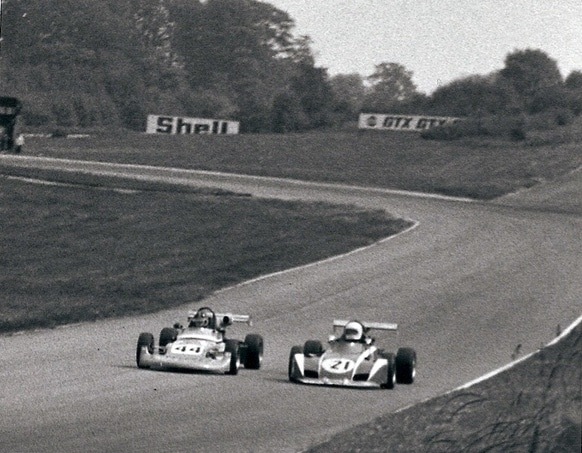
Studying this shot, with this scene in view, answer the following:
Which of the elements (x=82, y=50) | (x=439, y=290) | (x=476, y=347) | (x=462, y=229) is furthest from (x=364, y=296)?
(x=82, y=50)

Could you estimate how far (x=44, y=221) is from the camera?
4384cm

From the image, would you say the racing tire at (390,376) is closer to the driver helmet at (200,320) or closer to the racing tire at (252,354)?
the racing tire at (252,354)

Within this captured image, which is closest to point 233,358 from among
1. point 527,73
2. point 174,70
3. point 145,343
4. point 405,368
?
point 145,343

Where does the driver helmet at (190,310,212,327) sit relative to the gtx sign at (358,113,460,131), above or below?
below

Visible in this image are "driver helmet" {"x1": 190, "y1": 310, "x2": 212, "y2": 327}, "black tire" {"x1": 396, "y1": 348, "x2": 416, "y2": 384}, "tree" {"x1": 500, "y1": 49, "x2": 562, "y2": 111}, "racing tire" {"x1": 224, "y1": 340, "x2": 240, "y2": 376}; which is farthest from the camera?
"tree" {"x1": 500, "y1": 49, "x2": 562, "y2": 111}

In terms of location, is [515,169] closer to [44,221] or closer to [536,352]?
[44,221]

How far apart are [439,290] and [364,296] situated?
1826mm

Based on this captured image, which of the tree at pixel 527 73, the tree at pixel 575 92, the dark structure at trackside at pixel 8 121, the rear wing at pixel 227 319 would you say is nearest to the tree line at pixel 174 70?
the tree at pixel 527 73

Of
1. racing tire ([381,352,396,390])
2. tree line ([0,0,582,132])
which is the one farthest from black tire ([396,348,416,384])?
tree line ([0,0,582,132])

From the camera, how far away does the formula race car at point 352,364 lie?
18.4 m

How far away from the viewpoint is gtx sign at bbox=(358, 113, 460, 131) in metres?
89.5

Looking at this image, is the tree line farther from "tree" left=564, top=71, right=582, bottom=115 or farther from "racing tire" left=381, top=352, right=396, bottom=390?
"racing tire" left=381, top=352, right=396, bottom=390

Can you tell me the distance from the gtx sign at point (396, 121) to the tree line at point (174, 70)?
1796mm

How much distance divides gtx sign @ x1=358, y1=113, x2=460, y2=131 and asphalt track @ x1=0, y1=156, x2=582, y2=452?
40079 millimetres
